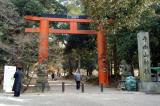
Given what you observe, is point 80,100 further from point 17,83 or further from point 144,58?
point 144,58

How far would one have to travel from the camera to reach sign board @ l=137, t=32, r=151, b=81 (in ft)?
76.5

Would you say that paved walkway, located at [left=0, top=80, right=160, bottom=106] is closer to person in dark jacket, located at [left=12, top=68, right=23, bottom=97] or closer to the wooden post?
person in dark jacket, located at [left=12, top=68, right=23, bottom=97]

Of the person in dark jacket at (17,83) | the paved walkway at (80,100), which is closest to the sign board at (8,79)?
the paved walkway at (80,100)

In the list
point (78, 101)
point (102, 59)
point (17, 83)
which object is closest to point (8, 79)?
point (17, 83)

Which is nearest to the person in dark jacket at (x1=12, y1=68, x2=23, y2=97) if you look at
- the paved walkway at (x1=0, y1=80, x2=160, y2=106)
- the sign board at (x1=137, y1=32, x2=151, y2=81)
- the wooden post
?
the paved walkway at (x1=0, y1=80, x2=160, y2=106)

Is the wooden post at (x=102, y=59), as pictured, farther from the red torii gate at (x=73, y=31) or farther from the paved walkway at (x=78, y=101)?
the paved walkway at (x=78, y=101)

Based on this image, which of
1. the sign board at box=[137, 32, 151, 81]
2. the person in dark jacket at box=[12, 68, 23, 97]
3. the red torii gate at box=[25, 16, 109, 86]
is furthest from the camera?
the red torii gate at box=[25, 16, 109, 86]

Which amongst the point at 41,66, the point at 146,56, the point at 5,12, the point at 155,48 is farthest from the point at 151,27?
the point at 5,12

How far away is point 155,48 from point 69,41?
13515 mm

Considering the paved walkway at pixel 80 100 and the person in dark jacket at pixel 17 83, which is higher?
the person in dark jacket at pixel 17 83

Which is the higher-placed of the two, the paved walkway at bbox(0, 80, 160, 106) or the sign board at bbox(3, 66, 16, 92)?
the sign board at bbox(3, 66, 16, 92)

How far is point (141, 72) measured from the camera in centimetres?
2348

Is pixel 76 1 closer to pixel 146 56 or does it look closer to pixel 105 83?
pixel 105 83

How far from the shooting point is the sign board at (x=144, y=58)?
23312 mm
